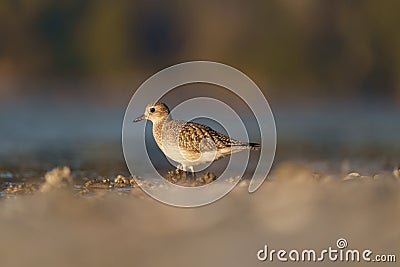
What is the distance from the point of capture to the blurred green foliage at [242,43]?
17.2 metres

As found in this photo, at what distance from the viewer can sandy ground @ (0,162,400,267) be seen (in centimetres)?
544

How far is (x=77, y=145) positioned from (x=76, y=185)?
4097 mm

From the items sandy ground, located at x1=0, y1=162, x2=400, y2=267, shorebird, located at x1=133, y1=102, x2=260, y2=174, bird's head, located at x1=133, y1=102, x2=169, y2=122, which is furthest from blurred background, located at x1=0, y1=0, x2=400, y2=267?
bird's head, located at x1=133, y1=102, x2=169, y2=122

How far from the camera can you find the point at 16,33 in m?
17.4

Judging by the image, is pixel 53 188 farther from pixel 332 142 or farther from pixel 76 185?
pixel 332 142

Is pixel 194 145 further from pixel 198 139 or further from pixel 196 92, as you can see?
pixel 196 92

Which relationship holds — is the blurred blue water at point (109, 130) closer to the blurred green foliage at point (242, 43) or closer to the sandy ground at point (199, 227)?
the blurred green foliage at point (242, 43)

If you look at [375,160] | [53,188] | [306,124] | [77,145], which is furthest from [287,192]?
[306,124]

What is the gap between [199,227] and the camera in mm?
5848

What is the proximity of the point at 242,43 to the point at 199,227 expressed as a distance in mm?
11923

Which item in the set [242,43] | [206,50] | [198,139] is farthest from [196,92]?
[198,139]

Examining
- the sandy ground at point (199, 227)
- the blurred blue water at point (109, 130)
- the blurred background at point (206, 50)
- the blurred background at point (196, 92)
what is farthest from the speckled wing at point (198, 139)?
the blurred background at point (206, 50)

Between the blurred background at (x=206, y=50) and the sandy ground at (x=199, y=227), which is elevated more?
the blurred background at (x=206, y=50)

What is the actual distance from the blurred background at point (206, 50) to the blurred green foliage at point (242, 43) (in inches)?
0.7
